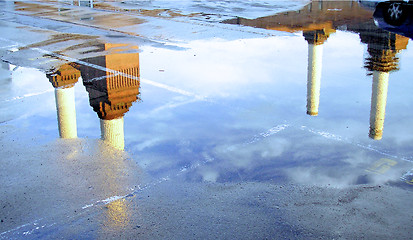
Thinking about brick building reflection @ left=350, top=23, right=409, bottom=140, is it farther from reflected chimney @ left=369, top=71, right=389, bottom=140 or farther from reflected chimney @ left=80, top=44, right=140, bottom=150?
reflected chimney @ left=80, top=44, right=140, bottom=150

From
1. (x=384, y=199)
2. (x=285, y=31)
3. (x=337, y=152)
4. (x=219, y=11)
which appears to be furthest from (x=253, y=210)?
(x=219, y=11)

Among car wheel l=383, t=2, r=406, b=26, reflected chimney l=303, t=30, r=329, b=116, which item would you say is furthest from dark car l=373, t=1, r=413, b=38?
reflected chimney l=303, t=30, r=329, b=116

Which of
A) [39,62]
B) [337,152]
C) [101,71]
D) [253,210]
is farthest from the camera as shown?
[39,62]

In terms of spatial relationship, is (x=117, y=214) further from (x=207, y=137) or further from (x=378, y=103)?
(x=378, y=103)

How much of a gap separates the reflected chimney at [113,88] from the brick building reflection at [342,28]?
286 cm

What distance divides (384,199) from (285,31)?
9.92 meters

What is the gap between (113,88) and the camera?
8.77 m

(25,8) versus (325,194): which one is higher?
(25,8)

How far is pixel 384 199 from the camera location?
514 cm

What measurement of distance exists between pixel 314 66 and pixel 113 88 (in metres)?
3.87

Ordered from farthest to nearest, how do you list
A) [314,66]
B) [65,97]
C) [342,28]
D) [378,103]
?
1. [342,28]
2. [314,66]
3. [65,97]
4. [378,103]

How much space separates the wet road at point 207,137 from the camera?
4887 mm

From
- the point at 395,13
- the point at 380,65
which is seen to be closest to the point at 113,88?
A: the point at 395,13

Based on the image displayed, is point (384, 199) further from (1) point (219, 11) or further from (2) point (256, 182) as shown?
(1) point (219, 11)
